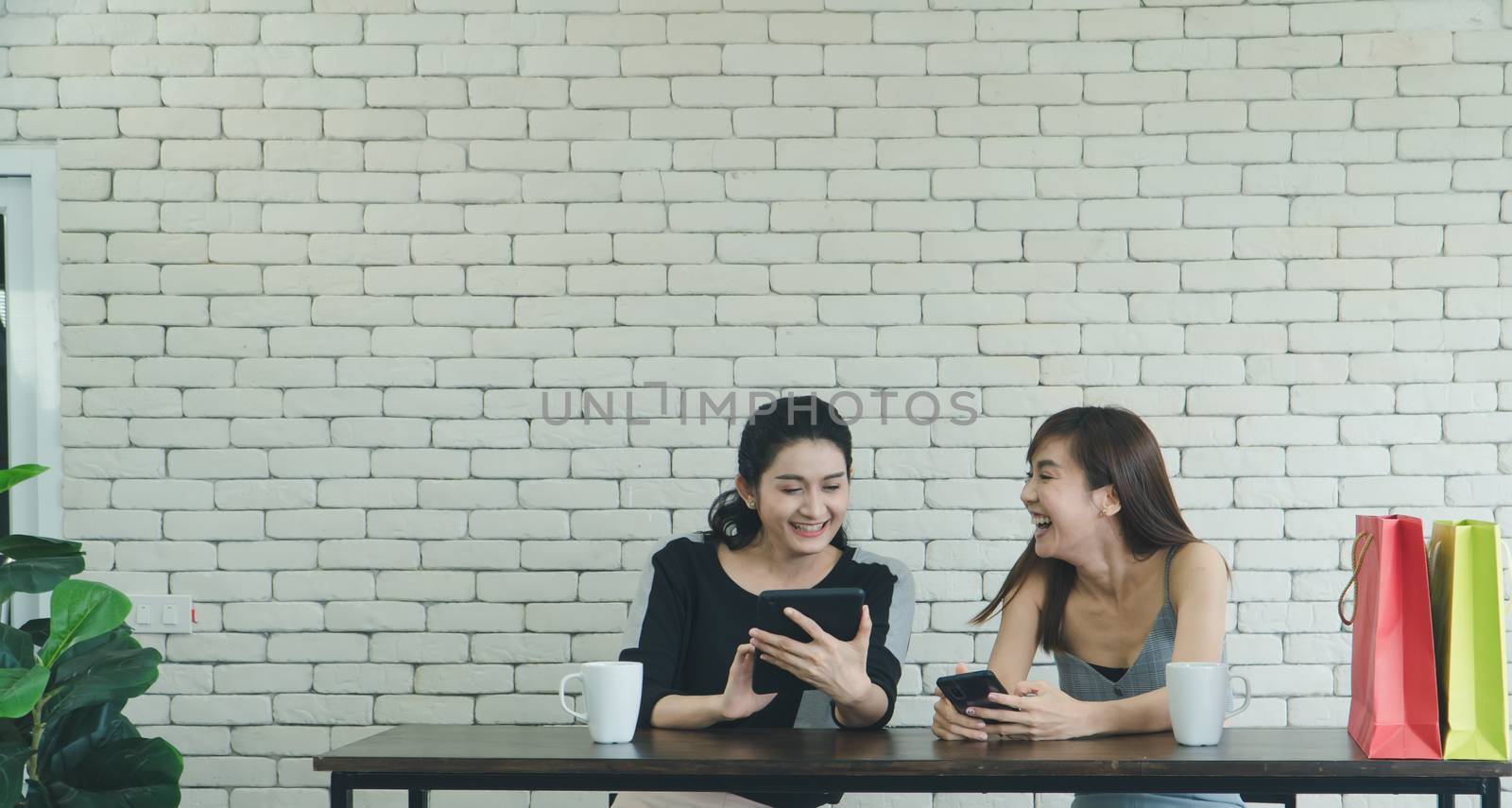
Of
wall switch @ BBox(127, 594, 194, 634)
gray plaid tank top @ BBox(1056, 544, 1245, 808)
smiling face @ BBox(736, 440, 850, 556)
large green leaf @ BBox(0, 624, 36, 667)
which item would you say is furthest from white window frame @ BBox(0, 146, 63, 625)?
gray plaid tank top @ BBox(1056, 544, 1245, 808)

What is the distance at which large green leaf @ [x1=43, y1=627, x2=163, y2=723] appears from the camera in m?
2.21

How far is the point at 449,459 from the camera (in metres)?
2.94

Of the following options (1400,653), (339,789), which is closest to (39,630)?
(339,789)

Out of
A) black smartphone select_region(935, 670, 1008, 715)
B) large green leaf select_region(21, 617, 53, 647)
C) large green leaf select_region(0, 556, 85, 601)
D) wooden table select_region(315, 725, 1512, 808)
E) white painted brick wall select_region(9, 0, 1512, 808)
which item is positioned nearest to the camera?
wooden table select_region(315, 725, 1512, 808)

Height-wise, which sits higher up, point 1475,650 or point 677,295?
point 677,295

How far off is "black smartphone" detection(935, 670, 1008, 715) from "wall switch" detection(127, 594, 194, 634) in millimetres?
1998

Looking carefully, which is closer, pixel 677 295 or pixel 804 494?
pixel 804 494

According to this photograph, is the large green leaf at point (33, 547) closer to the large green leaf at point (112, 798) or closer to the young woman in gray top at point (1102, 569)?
the large green leaf at point (112, 798)

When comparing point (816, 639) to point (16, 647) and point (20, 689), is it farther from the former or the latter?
point (16, 647)

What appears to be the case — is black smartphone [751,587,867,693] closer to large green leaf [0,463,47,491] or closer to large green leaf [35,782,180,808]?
large green leaf [35,782,180,808]

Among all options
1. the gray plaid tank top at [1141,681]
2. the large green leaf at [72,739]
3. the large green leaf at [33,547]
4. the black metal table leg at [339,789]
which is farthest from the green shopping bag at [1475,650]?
the large green leaf at [33,547]

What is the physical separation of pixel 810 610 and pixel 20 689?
1337 mm

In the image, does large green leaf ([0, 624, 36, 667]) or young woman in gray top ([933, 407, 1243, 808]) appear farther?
large green leaf ([0, 624, 36, 667])

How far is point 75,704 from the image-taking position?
86.4 inches
